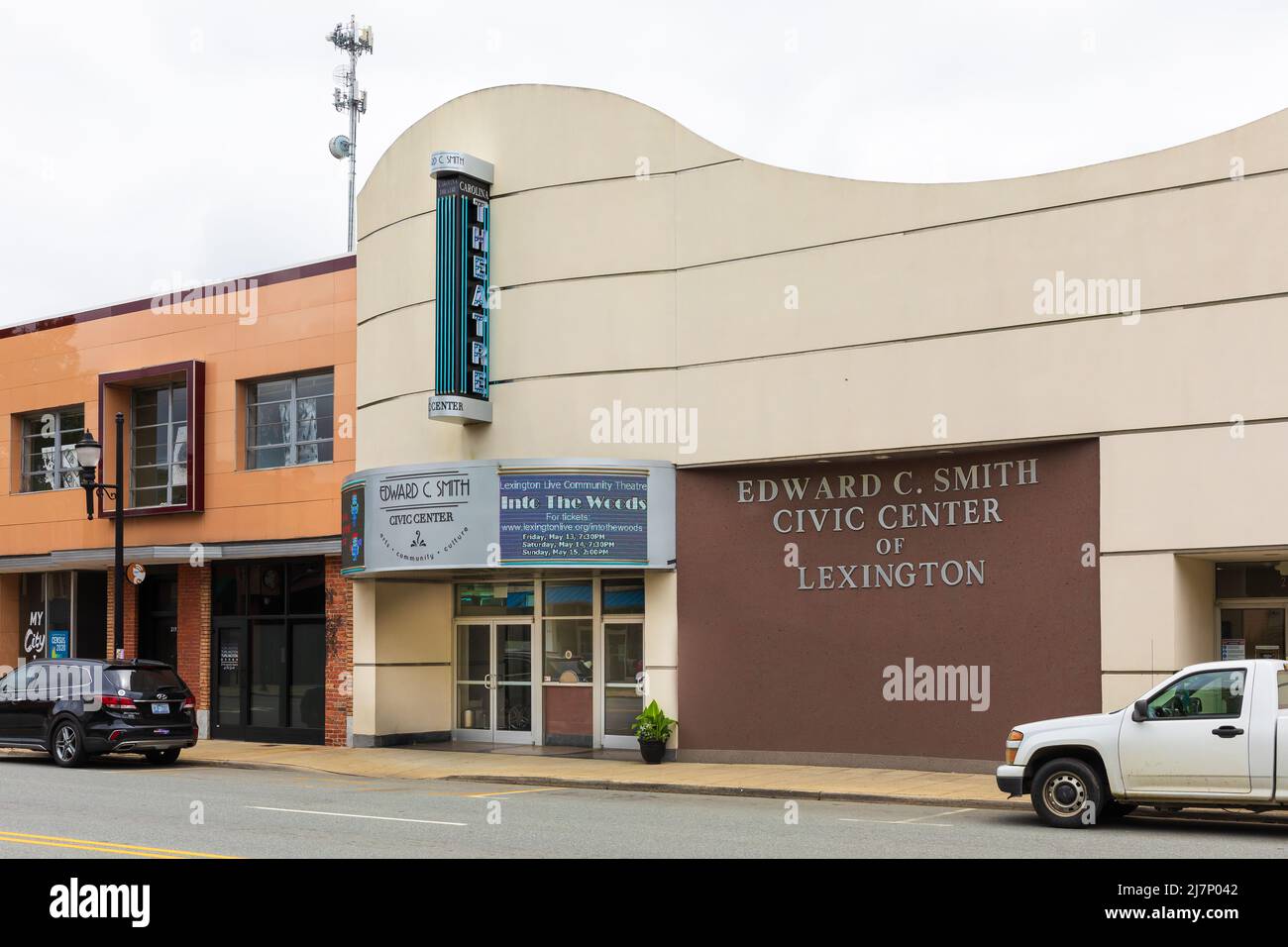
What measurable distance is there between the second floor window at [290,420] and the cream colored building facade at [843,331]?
149 cm

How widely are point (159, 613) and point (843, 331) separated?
16.4 meters

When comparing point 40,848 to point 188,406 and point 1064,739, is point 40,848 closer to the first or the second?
point 1064,739

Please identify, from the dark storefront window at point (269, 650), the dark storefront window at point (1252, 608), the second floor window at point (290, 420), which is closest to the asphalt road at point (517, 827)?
the dark storefront window at point (1252, 608)

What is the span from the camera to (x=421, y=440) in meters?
23.6

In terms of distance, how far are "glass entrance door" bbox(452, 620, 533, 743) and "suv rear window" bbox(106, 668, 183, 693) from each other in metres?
5.07

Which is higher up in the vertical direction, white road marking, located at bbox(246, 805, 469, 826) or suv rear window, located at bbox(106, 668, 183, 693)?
suv rear window, located at bbox(106, 668, 183, 693)

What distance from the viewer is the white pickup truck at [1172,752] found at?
42.6 ft

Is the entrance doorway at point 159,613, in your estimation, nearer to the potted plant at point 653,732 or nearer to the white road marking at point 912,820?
the potted plant at point 653,732

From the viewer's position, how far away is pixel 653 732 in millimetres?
20922

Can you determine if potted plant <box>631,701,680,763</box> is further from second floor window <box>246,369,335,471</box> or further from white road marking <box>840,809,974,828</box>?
second floor window <box>246,369,335,471</box>

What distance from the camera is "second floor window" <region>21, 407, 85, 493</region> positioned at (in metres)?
31.0

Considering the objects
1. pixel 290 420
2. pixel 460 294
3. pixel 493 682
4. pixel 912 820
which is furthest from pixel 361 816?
pixel 290 420

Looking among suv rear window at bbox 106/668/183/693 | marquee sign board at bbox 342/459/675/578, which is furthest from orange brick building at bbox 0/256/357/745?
marquee sign board at bbox 342/459/675/578

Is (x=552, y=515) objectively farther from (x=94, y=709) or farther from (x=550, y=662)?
(x=94, y=709)
